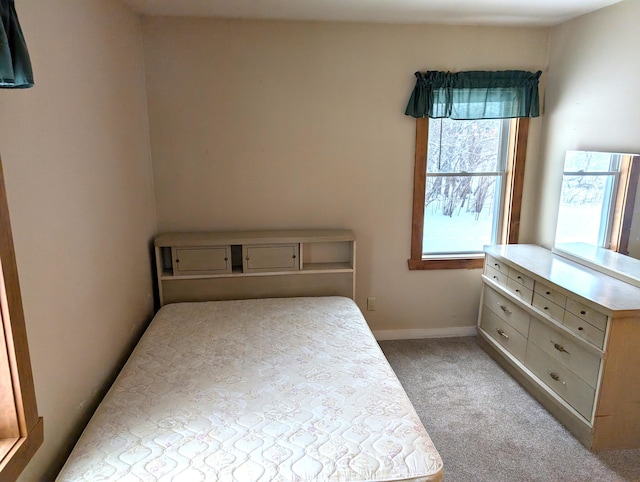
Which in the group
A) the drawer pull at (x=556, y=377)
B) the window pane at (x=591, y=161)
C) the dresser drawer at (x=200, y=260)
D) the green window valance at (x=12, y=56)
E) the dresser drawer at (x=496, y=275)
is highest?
the green window valance at (x=12, y=56)

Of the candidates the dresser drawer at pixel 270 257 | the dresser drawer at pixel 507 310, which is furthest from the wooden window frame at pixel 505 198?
the dresser drawer at pixel 270 257

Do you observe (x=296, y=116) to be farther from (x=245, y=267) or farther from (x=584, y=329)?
(x=584, y=329)

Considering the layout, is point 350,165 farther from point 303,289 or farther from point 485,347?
point 485,347

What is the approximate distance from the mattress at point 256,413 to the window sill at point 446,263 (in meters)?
1.04

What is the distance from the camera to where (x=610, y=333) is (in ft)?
7.14

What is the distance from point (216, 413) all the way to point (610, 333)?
186 centimetres

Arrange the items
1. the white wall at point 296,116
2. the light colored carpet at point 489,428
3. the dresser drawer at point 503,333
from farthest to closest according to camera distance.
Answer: the white wall at point 296,116
the dresser drawer at point 503,333
the light colored carpet at point 489,428

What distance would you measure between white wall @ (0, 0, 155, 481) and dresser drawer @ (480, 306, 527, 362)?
7.93 feet

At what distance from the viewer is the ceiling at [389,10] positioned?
8.71 ft

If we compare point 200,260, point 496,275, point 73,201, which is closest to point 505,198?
point 496,275

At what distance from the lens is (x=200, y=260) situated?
10.2 feet

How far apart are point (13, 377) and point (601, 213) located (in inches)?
119

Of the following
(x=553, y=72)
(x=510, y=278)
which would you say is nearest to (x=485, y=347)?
(x=510, y=278)

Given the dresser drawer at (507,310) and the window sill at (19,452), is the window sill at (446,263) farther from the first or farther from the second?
the window sill at (19,452)
